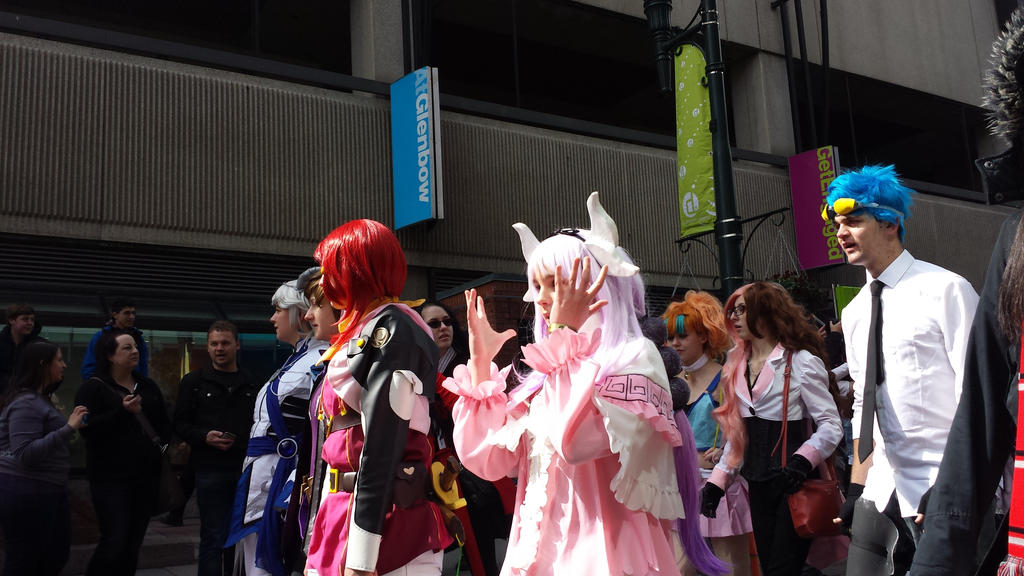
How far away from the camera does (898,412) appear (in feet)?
10.3

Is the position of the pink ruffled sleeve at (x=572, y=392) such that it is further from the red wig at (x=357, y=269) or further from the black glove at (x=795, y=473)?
the black glove at (x=795, y=473)

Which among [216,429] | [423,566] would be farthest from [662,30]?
[423,566]

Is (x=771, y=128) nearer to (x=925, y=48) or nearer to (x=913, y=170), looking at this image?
(x=925, y=48)

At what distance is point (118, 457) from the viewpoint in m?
5.48

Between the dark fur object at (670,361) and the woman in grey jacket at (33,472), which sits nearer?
the dark fur object at (670,361)

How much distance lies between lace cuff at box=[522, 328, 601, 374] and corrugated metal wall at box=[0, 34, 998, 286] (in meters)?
7.51

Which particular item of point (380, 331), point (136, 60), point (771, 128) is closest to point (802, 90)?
point (771, 128)

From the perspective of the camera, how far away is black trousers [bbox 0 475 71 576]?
5.06 m

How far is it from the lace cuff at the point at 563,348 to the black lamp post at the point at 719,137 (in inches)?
150

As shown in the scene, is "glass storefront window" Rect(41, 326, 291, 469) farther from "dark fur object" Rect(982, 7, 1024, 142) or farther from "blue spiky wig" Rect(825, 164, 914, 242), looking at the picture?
"dark fur object" Rect(982, 7, 1024, 142)

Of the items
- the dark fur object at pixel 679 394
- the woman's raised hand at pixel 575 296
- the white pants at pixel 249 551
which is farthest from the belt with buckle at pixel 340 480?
the dark fur object at pixel 679 394

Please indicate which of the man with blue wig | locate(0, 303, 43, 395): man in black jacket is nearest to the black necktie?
the man with blue wig

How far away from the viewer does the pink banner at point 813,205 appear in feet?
43.4

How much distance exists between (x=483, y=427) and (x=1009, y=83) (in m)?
1.76
